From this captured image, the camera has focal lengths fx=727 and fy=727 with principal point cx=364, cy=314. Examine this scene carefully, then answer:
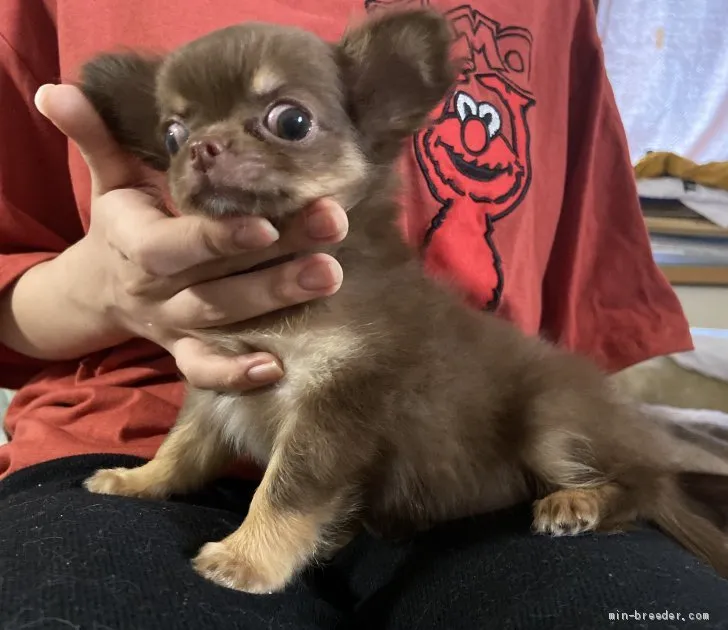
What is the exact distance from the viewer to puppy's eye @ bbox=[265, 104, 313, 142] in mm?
1143

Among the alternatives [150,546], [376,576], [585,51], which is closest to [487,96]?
[585,51]

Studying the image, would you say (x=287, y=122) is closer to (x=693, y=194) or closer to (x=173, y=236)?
(x=173, y=236)

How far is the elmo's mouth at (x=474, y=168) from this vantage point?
1.74 m

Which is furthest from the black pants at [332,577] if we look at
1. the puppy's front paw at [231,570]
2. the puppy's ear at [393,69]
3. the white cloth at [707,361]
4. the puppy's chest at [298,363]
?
the white cloth at [707,361]

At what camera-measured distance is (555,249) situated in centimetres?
206

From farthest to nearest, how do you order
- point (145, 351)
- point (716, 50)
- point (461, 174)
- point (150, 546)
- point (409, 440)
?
point (716, 50) → point (461, 174) → point (145, 351) → point (409, 440) → point (150, 546)

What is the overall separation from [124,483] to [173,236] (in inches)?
19.5

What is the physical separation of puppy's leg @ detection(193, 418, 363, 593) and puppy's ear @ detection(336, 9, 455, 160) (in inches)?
21.1

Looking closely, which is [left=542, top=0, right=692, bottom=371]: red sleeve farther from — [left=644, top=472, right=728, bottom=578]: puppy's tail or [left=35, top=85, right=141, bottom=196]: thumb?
[left=35, top=85, right=141, bottom=196]: thumb

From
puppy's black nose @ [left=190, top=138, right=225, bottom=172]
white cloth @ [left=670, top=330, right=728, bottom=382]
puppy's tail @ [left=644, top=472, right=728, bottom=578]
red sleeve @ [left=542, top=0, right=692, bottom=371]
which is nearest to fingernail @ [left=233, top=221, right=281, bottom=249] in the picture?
puppy's black nose @ [left=190, top=138, right=225, bottom=172]

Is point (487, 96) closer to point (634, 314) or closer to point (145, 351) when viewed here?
point (634, 314)

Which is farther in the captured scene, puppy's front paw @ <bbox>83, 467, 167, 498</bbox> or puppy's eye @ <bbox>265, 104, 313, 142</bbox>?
puppy's front paw @ <bbox>83, 467, 167, 498</bbox>

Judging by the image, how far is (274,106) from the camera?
45.1 inches

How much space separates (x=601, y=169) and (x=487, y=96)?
0.48 meters
